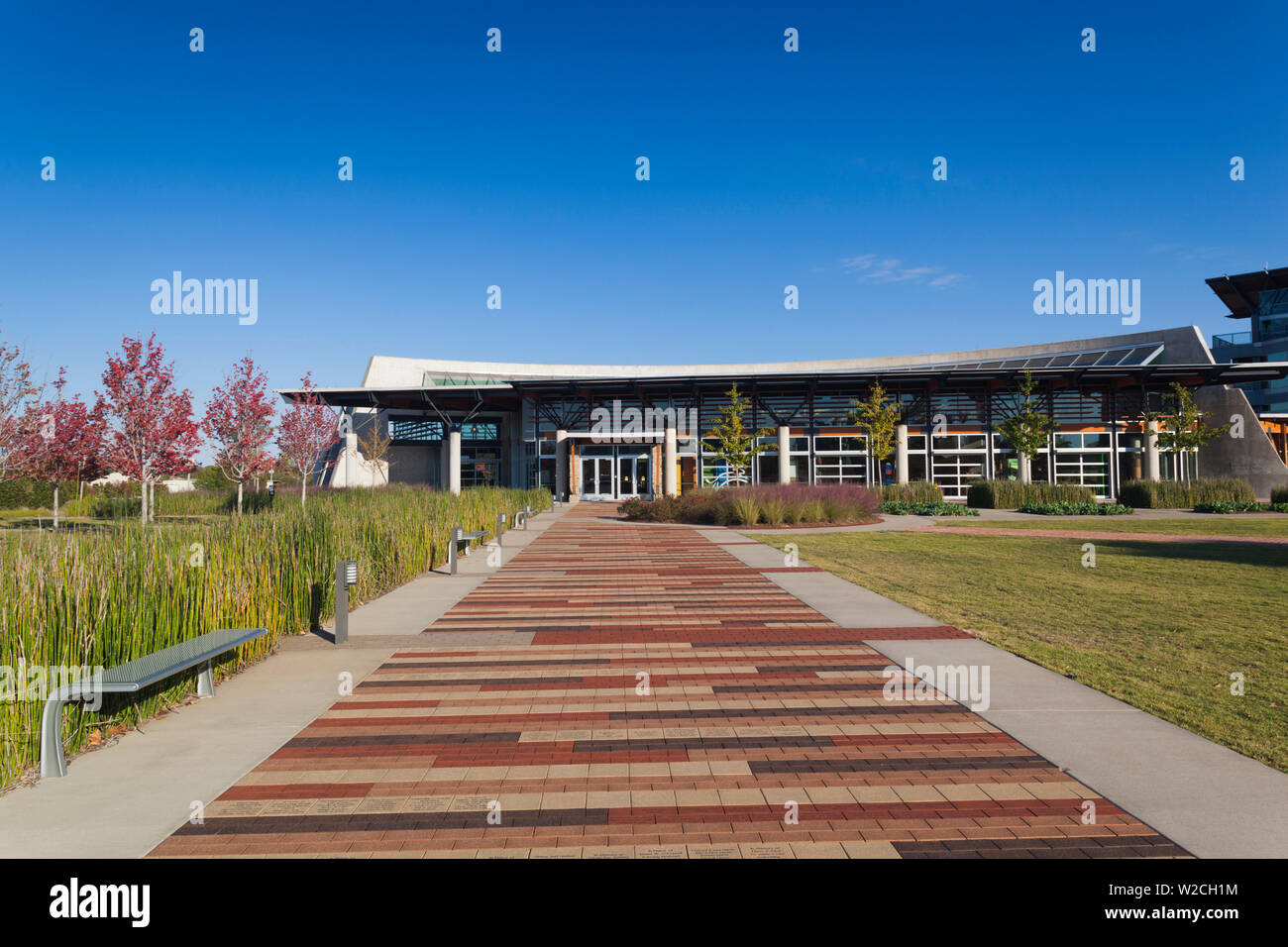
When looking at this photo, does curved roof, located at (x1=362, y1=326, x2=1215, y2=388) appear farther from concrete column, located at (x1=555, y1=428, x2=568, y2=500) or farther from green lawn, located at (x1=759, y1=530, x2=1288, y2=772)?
green lawn, located at (x1=759, y1=530, x2=1288, y2=772)

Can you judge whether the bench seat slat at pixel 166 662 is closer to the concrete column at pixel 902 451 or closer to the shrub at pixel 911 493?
the shrub at pixel 911 493

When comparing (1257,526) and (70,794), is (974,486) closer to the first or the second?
(1257,526)

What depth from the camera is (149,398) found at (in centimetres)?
2364

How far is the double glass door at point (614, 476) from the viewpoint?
48375mm

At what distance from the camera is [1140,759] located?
4.71 meters

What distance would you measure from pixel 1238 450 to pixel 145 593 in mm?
53645

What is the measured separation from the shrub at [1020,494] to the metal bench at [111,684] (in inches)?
1371

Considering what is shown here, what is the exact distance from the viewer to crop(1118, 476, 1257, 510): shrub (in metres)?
33.6

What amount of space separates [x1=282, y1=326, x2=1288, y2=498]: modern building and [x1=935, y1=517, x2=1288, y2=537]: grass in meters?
16.4

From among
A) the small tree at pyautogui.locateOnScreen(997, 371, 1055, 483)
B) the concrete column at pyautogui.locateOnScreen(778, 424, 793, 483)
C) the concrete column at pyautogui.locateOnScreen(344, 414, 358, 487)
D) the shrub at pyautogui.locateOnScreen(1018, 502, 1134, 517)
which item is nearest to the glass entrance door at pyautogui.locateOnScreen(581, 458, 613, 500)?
the concrete column at pyautogui.locateOnScreen(778, 424, 793, 483)

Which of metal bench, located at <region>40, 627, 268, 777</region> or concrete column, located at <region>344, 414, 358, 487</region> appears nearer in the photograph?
metal bench, located at <region>40, 627, 268, 777</region>

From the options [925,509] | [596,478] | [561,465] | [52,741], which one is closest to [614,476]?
[596,478]

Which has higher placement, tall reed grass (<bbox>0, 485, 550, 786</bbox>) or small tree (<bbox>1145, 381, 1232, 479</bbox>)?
small tree (<bbox>1145, 381, 1232, 479</bbox>)

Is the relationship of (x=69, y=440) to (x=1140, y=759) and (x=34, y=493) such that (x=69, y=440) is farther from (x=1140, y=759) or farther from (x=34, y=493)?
(x=1140, y=759)
